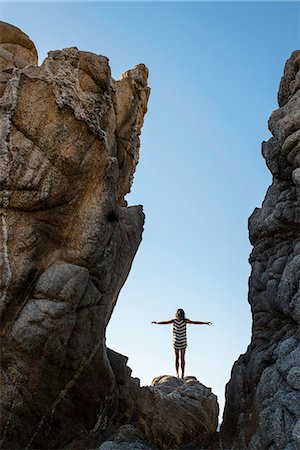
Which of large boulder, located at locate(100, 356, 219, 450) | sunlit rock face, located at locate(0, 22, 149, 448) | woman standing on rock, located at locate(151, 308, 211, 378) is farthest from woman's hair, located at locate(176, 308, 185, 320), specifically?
sunlit rock face, located at locate(0, 22, 149, 448)

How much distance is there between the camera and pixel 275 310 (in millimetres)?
17297

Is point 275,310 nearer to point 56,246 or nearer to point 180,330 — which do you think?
point 56,246

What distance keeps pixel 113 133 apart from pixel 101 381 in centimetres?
1200

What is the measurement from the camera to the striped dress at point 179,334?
28.0m

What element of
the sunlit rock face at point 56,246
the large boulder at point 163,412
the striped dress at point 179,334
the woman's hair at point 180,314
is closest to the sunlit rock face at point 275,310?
the large boulder at point 163,412

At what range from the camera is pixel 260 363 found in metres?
16.5

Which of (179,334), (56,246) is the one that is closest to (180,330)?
(179,334)

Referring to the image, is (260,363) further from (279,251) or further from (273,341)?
Result: (279,251)

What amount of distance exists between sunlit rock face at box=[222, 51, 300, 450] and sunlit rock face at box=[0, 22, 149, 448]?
6512 millimetres

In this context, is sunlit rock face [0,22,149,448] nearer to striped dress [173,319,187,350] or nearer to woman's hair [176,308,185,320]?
striped dress [173,319,187,350]

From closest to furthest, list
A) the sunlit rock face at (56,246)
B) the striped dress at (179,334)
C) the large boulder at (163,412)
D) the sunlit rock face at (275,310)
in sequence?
the sunlit rock face at (275,310) < the sunlit rock face at (56,246) < the large boulder at (163,412) < the striped dress at (179,334)

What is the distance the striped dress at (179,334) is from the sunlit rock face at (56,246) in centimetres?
779

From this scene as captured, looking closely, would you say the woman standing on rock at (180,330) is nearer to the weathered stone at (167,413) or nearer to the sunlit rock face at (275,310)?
the weathered stone at (167,413)

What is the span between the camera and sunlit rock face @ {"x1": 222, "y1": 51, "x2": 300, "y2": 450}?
44.5 ft
